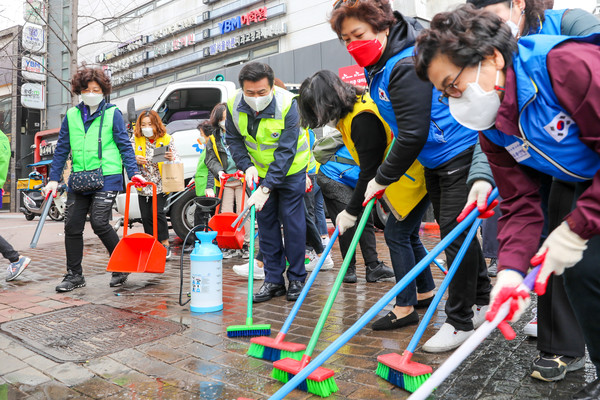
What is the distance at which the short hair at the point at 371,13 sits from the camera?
2611mm

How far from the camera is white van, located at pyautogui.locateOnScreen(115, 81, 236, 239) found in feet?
22.3

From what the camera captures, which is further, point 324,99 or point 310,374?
point 324,99

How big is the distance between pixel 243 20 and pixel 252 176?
17899 millimetres

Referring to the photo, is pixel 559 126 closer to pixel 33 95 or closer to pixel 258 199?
pixel 258 199

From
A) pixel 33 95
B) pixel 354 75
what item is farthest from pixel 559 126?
pixel 33 95

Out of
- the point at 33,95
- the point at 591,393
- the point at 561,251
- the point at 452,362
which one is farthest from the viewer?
the point at 33,95

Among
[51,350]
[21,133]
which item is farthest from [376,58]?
[21,133]

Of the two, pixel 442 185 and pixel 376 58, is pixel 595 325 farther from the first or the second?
pixel 376 58

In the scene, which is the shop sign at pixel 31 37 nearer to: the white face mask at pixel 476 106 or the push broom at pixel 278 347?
the push broom at pixel 278 347

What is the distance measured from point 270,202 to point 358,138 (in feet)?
3.80

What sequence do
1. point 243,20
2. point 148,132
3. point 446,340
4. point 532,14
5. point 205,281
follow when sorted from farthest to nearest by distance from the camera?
point 243,20
point 148,132
point 205,281
point 446,340
point 532,14

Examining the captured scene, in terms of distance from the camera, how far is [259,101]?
12.1 ft

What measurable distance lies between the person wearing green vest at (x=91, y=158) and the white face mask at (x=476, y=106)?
3.38m

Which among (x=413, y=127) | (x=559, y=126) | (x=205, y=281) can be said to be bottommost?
(x=205, y=281)
